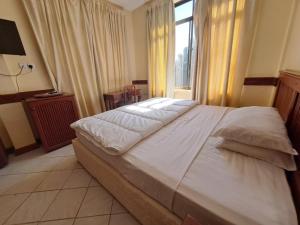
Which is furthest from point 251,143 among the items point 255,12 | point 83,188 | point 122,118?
point 255,12

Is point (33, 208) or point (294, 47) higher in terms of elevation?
point (294, 47)

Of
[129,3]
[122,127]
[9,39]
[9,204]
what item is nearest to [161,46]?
[129,3]

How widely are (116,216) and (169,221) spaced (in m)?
→ 0.61

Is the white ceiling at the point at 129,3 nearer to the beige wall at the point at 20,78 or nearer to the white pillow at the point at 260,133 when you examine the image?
the beige wall at the point at 20,78

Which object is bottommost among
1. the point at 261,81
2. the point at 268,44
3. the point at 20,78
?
the point at 261,81

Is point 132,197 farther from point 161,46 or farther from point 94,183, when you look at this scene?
point 161,46

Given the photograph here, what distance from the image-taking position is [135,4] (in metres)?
3.00

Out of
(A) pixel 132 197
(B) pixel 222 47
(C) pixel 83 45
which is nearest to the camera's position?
(A) pixel 132 197

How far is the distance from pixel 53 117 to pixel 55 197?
120 centimetres

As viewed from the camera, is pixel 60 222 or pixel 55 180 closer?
pixel 60 222

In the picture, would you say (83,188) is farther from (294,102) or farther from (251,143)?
(294,102)

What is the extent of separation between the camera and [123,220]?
1.08 m

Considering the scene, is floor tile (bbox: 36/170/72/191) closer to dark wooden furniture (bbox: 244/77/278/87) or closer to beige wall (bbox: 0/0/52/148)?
beige wall (bbox: 0/0/52/148)

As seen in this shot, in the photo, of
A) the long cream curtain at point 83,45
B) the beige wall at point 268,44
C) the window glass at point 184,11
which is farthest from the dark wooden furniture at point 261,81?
the long cream curtain at point 83,45
